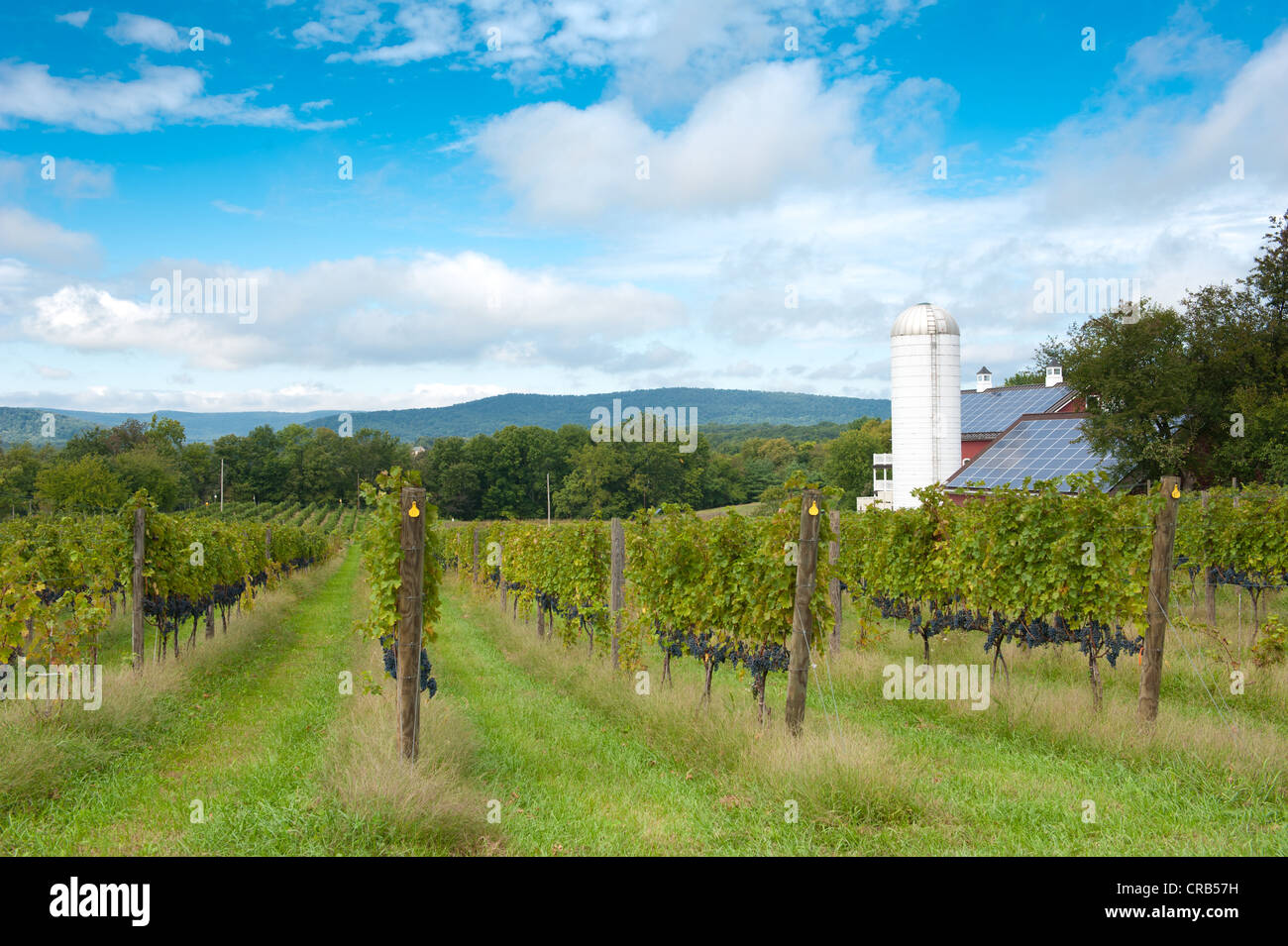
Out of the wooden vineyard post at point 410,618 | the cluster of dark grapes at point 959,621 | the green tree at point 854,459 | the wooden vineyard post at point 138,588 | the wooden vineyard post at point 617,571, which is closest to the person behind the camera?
the wooden vineyard post at point 410,618

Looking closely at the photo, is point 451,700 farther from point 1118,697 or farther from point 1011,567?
point 1118,697

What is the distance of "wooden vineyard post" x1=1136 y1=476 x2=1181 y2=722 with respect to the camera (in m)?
7.34

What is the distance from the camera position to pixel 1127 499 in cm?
899

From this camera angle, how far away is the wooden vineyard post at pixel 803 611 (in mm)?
7184

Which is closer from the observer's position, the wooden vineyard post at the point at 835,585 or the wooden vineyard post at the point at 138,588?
the wooden vineyard post at the point at 138,588

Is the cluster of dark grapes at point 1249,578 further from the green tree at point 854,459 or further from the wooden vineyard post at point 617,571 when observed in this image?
the green tree at point 854,459

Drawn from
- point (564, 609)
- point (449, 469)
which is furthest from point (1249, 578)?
point (449, 469)

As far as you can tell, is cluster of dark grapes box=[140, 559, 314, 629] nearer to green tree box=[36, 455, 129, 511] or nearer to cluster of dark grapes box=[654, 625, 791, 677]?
cluster of dark grapes box=[654, 625, 791, 677]

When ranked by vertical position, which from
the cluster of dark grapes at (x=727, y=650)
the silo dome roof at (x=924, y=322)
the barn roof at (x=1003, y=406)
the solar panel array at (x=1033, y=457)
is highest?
the silo dome roof at (x=924, y=322)

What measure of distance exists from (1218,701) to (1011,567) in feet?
7.91

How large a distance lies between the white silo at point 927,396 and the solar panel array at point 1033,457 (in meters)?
2.33

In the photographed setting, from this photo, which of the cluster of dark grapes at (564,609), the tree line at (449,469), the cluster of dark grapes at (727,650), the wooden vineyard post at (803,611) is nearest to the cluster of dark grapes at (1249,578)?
the cluster of dark grapes at (727,650)

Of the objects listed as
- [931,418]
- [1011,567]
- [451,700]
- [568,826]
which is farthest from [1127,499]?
[931,418]

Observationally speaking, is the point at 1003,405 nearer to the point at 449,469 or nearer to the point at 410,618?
the point at 410,618
